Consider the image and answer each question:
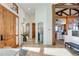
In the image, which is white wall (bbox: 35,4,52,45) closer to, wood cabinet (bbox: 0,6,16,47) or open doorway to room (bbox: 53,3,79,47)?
open doorway to room (bbox: 53,3,79,47)

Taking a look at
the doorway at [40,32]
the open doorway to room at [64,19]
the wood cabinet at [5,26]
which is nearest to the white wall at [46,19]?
the doorway at [40,32]

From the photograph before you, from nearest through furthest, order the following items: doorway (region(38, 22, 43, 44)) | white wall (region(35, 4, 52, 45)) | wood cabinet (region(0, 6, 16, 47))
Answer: wood cabinet (region(0, 6, 16, 47))
white wall (region(35, 4, 52, 45))
doorway (region(38, 22, 43, 44))

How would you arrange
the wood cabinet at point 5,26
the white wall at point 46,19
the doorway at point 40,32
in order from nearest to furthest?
1. the wood cabinet at point 5,26
2. the white wall at point 46,19
3. the doorway at point 40,32

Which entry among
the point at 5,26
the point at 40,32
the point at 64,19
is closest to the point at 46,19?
the point at 40,32

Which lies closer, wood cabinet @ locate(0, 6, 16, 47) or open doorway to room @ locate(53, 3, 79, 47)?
wood cabinet @ locate(0, 6, 16, 47)

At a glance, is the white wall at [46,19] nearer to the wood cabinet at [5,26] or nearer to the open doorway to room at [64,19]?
the open doorway to room at [64,19]

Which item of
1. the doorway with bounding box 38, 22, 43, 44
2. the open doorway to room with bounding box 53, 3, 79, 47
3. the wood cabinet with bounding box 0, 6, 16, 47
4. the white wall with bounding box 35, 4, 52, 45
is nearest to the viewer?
the wood cabinet with bounding box 0, 6, 16, 47

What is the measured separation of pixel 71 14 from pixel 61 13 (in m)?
0.84

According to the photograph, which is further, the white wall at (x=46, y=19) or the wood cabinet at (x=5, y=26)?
the white wall at (x=46, y=19)

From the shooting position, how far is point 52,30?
937cm

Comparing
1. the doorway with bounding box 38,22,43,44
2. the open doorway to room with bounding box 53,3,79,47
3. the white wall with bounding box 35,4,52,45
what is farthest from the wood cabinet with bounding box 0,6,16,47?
the open doorway to room with bounding box 53,3,79,47

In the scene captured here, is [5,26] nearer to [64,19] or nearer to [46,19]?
[46,19]

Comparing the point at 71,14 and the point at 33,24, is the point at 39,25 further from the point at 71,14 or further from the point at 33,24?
the point at 71,14

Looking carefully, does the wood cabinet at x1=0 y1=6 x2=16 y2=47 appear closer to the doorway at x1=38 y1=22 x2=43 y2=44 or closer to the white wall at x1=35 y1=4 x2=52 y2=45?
the white wall at x1=35 y1=4 x2=52 y2=45
